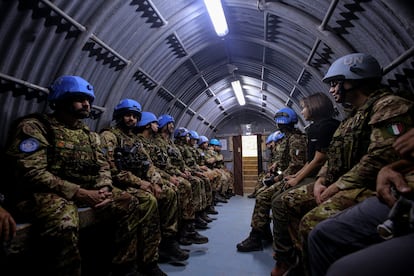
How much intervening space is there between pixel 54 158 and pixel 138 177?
124 cm

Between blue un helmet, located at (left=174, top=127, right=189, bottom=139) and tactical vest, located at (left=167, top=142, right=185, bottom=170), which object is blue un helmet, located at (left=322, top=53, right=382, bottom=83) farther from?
blue un helmet, located at (left=174, top=127, right=189, bottom=139)

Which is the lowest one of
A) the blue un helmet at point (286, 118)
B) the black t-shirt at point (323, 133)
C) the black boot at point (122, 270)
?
the black boot at point (122, 270)

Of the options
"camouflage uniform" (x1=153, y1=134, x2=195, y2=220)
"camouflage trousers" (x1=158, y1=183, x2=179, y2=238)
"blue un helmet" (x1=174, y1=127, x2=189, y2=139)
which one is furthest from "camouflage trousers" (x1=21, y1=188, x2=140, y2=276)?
"blue un helmet" (x1=174, y1=127, x2=189, y2=139)

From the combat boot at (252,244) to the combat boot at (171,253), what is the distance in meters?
0.73

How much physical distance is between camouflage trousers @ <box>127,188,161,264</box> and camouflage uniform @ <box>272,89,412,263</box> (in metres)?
1.55

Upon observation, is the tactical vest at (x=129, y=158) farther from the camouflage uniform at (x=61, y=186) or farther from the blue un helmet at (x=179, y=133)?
the blue un helmet at (x=179, y=133)

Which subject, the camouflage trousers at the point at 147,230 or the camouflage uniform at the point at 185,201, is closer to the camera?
the camouflage trousers at the point at 147,230

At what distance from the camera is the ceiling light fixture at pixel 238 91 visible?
27.0ft

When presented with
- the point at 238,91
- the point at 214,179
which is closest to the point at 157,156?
the point at 214,179

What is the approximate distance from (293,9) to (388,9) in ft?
4.74

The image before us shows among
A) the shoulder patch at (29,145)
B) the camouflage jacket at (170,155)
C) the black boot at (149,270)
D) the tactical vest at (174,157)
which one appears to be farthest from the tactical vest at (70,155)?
the tactical vest at (174,157)

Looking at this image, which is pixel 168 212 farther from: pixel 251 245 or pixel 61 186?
pixel 61 186

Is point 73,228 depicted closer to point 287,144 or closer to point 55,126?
point 55,126

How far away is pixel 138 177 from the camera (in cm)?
338
